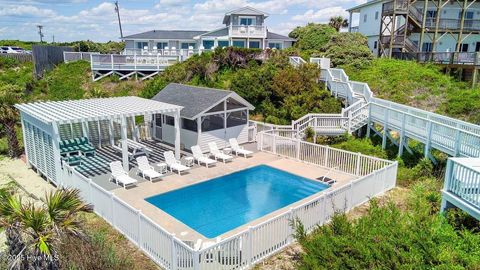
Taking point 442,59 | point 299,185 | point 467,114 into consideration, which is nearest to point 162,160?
point 299,185

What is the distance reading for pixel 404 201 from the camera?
1252 centimetres

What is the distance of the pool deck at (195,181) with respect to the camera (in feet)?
34.9

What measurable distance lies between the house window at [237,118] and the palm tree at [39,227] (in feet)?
40.8

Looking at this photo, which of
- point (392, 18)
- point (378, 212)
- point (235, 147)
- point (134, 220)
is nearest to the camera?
point (378, 212)

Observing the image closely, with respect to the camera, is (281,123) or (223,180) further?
(281,123)

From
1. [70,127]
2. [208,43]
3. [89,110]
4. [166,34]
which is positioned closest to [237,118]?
[89,110]

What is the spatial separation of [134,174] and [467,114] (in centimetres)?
2030

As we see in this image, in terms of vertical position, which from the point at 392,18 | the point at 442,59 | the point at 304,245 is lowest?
the point at 304,245

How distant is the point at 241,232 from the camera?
330 inches

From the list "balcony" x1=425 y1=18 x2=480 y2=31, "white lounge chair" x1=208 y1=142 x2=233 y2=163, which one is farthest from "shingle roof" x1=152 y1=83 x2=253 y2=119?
"balcony" x1=425 y1=18 x2=480 y2=31

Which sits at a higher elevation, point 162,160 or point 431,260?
point 431,260

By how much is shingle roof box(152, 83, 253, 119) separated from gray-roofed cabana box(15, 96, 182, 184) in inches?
42.9

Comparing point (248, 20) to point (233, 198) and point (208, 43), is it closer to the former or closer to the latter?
point (208, 43)

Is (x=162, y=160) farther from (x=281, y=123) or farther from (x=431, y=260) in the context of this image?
(x=431, y=260)
